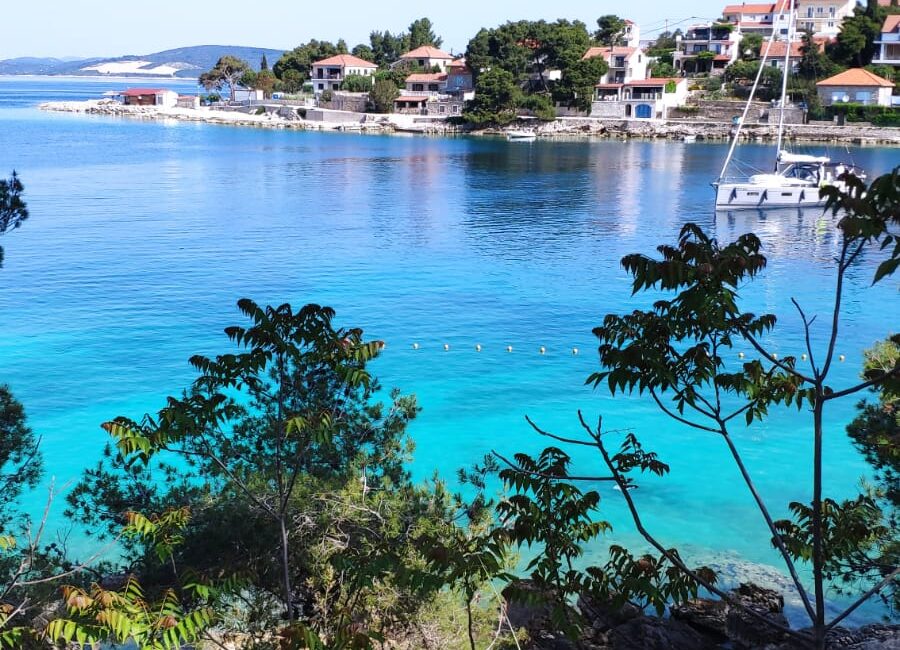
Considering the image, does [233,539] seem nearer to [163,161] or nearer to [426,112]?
[163,161]

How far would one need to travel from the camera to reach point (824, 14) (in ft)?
401

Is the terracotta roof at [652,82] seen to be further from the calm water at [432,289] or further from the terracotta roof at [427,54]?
the terracotta roof at [427,54]

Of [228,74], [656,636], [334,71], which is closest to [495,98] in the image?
[334,71]

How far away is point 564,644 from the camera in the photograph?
10.8 metres

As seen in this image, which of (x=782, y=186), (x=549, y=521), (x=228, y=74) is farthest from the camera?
(x=228, y=74)

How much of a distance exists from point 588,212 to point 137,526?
45.4m

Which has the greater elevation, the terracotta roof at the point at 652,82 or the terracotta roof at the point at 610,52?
the terracotta roof at the point at 610,52

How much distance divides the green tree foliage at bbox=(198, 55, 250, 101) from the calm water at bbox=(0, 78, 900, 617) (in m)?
70.3

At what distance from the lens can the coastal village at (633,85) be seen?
9344 centimetres

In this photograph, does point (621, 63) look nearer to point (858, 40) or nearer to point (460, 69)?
point (460, 69)

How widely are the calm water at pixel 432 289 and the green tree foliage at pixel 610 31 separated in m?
51.3

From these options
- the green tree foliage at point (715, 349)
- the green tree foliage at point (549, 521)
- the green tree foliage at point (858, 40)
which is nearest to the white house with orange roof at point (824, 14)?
the green tree foliage at point (858, 40)

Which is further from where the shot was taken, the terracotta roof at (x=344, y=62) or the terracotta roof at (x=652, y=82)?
the terracotta roof at (x=344, y=62)

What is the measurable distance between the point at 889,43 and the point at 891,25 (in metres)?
1.88
